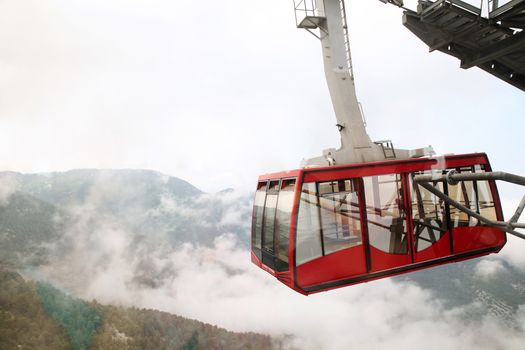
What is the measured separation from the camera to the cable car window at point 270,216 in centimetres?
746

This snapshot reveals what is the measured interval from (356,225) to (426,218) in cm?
182

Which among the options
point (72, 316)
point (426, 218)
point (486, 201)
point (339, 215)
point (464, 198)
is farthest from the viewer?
point (72, 316)

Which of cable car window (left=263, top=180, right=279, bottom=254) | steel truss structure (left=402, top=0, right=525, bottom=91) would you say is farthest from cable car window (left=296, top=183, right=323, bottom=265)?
steel truss structure (left=402, top=0, right=525, bottom=91)

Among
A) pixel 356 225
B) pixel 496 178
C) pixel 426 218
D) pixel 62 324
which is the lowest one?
pixel 62 324

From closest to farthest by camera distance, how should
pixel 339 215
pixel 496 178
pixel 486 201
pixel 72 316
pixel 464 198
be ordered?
pixel 496 178 → pixel 339 215 → pixel 464 198 → pixel 486 201 → pixel 72 316

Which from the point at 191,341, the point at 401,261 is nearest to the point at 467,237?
the point at 401,261

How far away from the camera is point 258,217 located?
8.41 meters

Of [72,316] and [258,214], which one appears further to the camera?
[72,316]

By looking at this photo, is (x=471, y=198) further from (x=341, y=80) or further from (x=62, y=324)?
(x=62, y=324)

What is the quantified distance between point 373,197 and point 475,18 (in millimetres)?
5095

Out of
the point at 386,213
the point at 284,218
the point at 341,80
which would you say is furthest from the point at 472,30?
the point at 284,218

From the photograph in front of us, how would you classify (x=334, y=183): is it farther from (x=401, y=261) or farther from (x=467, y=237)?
(x=467, y=237)

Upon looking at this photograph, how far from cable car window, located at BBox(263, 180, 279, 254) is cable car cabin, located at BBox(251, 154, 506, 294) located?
2 centimetres

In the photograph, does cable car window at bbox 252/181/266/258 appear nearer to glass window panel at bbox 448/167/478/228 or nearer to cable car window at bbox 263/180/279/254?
cable car window at bbox 263/180/279/254
